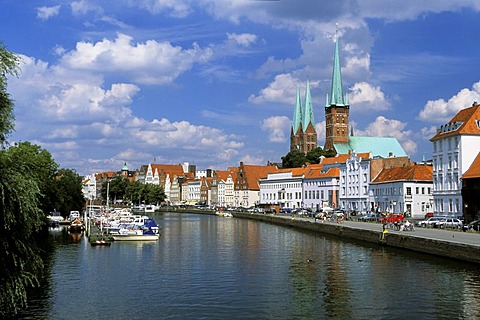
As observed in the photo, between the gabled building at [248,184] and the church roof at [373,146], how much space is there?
837 inches

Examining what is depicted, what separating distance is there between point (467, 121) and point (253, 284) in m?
50.8

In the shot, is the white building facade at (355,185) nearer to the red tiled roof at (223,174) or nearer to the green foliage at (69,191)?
the green foliage at (69,191)

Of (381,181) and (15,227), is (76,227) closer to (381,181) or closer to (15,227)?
(381,181)

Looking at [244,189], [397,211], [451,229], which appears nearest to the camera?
[451,229]

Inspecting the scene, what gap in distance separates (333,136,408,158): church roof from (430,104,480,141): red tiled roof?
3746 inches

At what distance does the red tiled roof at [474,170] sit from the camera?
70875mm

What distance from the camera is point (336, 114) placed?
18775 centimetres

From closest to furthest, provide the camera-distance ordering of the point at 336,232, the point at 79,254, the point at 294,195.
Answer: the point at 79,254
the point at 336,232
the point at 294,195

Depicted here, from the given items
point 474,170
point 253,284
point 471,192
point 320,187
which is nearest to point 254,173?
point 320,187

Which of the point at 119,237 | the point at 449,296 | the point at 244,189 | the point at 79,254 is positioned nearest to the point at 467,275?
the point at 449,296

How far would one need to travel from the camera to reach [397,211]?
101 metres

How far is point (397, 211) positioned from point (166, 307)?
76696 mm

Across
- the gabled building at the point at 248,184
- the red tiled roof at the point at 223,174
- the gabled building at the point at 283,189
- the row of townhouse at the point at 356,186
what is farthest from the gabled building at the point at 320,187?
the red tiled roof at the point at 223,174

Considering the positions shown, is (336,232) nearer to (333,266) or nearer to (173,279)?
(333,266)
